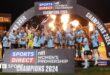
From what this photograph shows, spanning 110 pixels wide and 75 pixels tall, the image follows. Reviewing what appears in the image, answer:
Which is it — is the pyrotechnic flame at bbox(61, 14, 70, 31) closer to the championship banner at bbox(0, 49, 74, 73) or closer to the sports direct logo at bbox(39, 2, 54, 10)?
the sports direct logo at bbox(39, 2, 54, 10)

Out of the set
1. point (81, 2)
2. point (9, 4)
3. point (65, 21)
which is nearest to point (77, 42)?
point (65, 21)

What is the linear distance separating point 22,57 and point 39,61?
823 millimetres

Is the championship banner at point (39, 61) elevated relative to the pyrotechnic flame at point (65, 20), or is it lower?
lower

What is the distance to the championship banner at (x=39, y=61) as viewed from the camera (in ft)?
61.4

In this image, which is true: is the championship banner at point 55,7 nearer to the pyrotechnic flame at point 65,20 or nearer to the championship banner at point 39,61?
the pyrotechnic flame at point 65,20

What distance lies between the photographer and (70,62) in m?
18.7

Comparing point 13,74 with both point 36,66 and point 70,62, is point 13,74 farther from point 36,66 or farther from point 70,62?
point 70,62

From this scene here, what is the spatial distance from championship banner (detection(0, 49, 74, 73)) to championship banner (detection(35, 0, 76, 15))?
857cm

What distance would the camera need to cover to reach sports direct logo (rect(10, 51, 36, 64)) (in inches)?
759

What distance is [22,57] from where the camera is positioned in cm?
1941

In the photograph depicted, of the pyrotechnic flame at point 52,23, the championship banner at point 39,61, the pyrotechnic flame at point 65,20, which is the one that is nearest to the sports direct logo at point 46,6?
the pyrotechnic flame at point 52,23

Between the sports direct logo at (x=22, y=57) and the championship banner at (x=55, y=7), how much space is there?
8570 mm

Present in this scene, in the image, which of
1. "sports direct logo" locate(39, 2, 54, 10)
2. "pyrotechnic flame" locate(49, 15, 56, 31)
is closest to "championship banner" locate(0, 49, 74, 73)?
"sports direct logo" locate(39, 2, 54, 10)

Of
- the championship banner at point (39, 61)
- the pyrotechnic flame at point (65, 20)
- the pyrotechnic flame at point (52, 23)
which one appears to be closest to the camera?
the championship banner at point (39, 61)
